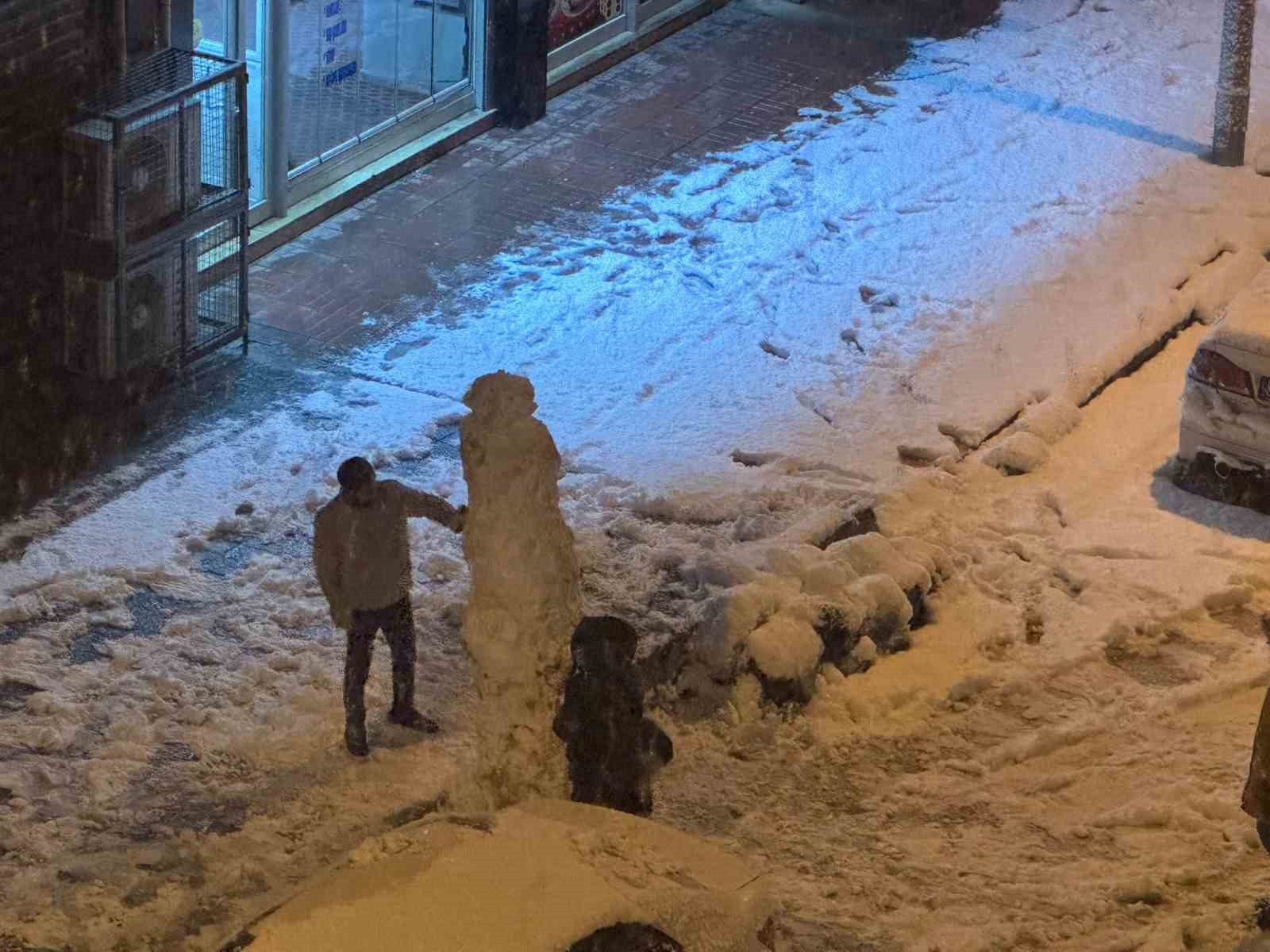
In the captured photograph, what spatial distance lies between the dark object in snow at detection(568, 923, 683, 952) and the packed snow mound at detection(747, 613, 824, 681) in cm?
334

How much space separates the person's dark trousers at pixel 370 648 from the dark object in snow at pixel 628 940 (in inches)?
117

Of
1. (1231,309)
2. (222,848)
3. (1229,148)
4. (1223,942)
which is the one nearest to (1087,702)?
(1223,942)

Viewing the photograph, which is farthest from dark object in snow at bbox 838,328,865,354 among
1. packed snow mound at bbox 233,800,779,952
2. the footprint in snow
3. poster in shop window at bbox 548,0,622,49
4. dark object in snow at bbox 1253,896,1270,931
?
packed snow mound at bbox 233,800,779,952

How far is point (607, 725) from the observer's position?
638 centimetres

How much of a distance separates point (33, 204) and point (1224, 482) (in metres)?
6.25

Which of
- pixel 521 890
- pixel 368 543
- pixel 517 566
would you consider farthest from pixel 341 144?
pixel 521 890

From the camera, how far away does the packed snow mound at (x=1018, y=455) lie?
10.4 m

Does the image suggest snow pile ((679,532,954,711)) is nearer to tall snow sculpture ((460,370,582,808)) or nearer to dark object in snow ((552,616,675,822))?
dark object in snow ((552,616,675,822))

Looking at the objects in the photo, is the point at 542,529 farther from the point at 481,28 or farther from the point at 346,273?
the point at 481,28

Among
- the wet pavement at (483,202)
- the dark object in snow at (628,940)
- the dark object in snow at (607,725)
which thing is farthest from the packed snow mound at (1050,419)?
the dark object in snow at (628,940)

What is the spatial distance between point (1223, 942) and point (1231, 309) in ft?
14.5

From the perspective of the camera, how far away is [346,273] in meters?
12.2

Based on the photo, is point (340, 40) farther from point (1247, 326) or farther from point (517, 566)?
point (517, 566)

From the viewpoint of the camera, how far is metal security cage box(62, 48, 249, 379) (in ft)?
32.0
